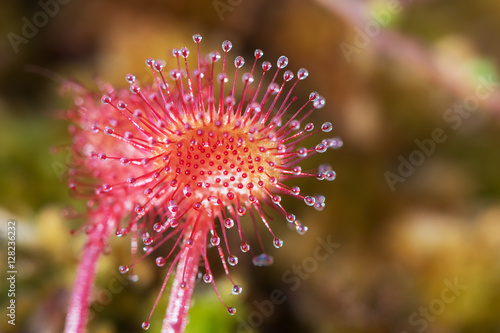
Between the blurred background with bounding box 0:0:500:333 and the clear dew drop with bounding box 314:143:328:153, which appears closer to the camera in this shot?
the clear dew drop with bounding box 314:143:328:153

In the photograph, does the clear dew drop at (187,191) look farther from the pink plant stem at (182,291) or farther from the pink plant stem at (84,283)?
the pink plant stem at (84,283)

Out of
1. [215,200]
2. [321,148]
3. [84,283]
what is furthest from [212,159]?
[84,283]

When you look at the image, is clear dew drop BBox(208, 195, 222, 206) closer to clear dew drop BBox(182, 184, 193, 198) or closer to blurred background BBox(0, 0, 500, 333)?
clear dew drop BBox(182, 184, 193, 198)

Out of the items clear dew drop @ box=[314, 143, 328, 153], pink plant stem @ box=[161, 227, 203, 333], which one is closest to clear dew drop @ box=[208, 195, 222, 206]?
pink plant stem @ box=[161, 227, 203, 333]

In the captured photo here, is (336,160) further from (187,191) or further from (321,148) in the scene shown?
(187,191)

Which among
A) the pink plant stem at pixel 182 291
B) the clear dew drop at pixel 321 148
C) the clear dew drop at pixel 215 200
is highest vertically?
the clear dew drop at pixel 215 200

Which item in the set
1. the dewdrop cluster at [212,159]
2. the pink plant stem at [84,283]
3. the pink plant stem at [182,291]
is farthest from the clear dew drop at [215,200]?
the pink plant stem at [84,283]

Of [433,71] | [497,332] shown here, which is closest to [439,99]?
[433,71]
